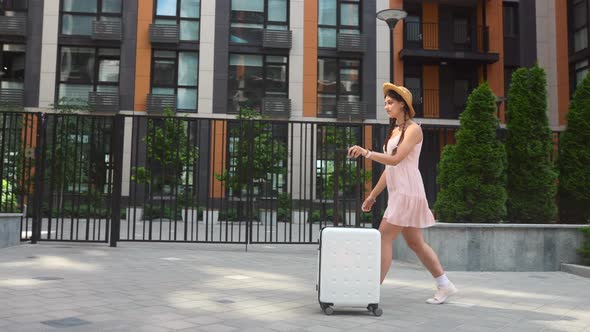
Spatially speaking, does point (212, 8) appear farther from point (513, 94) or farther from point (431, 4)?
point (513, 94)

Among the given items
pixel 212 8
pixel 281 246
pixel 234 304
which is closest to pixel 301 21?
pixel 212 8

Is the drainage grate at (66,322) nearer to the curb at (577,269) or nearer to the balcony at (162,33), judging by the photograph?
the curb at (577,269)

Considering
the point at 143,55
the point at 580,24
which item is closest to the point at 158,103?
the point at 143,55

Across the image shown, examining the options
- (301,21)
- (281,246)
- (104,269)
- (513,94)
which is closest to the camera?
(104,269)

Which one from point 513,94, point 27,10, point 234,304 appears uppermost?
point 27,10

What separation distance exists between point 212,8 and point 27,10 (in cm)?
871

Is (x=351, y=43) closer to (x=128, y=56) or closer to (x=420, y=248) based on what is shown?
(x=128, y=56)

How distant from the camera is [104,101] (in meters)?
24.7

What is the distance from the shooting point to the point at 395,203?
16.7 ft

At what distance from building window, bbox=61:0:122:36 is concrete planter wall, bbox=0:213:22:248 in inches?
694

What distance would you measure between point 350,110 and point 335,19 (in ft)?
16.0

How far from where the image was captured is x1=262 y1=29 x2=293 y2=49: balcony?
1013 inches

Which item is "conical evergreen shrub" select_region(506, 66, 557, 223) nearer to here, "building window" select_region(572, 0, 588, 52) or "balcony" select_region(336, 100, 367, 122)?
"balcony" select_region(336, 100, 367, 122)

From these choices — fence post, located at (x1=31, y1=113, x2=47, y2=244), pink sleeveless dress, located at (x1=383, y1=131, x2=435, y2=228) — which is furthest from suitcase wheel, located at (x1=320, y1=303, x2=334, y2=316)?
fence post, located at (x1=31, y1=113, x2=47, y2=244)
